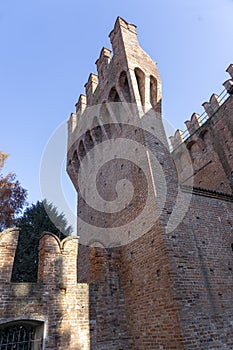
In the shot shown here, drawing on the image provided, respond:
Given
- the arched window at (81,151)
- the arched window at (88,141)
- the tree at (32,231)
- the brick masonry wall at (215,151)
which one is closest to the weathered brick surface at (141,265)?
the arched window at (88,141)

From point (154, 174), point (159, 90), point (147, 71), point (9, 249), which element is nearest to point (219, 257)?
point (154, 174)

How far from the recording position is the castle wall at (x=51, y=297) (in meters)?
5.94

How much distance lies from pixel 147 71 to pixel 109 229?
7.23 meters

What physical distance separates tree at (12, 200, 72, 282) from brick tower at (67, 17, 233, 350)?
190 inches

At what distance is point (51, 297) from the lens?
6.42 meters

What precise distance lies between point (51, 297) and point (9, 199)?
9423 mm

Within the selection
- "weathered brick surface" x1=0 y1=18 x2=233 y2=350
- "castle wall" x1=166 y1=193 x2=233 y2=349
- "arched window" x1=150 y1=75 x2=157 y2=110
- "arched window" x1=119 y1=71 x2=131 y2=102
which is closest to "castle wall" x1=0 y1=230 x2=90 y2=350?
"weathered brick surface" x1=0 y1=18 x2=233 y2=350

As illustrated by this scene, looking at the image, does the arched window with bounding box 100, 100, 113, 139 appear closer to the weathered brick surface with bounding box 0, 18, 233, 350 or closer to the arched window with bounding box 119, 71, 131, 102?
the weathered brick surface with bounding box 0, 18, 233, 350

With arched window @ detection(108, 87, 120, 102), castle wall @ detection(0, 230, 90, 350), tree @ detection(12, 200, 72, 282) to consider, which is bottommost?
castle wall @ detection(0, 230, 90, 350)

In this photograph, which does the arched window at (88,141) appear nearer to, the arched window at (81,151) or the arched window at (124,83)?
the arched window at (81,151)

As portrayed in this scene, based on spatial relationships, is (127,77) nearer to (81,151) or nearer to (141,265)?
(81,151)

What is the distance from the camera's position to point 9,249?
21.4 ft

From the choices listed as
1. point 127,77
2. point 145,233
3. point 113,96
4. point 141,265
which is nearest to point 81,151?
point 113,96

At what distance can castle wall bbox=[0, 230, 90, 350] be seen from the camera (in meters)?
5.94
